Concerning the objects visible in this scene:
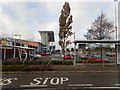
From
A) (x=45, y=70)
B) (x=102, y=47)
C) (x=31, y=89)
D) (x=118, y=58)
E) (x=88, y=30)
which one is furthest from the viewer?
(x=88, y=30)

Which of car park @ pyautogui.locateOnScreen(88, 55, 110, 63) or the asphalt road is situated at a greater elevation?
car park @ pyautogui.locateOnScreen(88, 55, 110, 63)

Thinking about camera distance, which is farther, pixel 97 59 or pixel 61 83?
pixel 97 59

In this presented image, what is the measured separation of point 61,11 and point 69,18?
6.55 feet

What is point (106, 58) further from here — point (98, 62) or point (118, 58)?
point (118, 58)

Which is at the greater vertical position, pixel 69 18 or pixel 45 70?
pixel 69 18

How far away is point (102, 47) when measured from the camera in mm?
27250

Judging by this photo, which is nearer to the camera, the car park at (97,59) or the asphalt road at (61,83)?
the asphalt road at (61,83)

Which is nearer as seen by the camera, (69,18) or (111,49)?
(111,49)

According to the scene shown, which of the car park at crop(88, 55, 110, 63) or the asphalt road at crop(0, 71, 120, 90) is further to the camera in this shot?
the car park at crop(88, 55, 110, 63)

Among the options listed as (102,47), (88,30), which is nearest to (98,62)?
(102,47)

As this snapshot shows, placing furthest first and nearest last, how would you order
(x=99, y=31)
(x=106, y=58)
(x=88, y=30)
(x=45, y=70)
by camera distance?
(x=88, y=30) < (x=99, y=31) < (x=106, y=58) < (x=45, y=70)

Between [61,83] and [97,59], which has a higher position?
[97,59]

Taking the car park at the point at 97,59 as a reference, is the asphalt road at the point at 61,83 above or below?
below

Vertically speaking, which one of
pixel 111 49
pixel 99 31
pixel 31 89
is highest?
pixel 99 31
